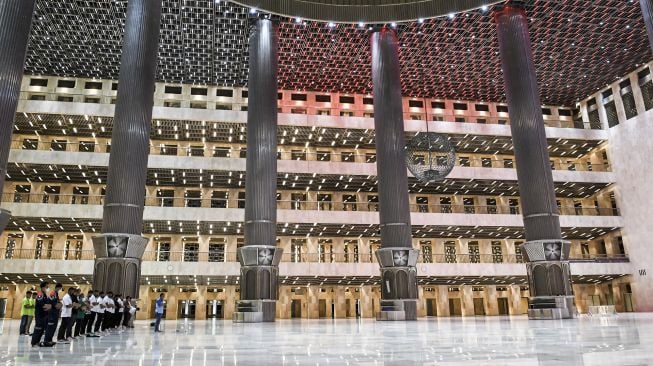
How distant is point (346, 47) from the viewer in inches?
1231

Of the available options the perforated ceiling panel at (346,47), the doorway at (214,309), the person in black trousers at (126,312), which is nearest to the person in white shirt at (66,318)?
the person in black trousers at (126,312)

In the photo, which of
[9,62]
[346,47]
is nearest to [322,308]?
[346,47]

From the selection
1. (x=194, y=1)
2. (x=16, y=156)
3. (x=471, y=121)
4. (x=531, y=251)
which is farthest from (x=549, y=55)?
(x=16, y=156)

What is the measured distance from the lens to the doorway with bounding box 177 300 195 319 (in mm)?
37062

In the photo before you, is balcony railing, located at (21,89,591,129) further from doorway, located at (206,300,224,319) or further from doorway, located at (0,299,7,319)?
doorway, located at (206,300,224,319)

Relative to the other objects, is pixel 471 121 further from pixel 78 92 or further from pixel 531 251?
pixel 78 92

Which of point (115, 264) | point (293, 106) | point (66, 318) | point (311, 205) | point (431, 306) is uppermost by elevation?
point (293, 106)

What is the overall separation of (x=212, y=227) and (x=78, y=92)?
1426cm

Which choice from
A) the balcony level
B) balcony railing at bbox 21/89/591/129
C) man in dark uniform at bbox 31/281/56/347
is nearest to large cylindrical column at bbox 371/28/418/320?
balcony railing at bbox 21/89/591/129

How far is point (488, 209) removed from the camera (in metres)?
40.2

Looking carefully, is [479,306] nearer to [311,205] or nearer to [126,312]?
[311,205]

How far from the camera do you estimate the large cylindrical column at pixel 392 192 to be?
76.6 feet

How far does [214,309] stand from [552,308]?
2573cm

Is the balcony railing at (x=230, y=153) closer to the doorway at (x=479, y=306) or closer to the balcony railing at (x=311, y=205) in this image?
the balcony railing at (x=311, y=205)
